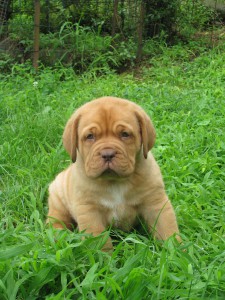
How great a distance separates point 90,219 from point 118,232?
1.19ft

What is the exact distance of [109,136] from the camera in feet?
10.9

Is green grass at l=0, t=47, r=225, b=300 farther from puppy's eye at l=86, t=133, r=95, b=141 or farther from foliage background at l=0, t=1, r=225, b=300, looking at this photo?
puppy's eye at l=86, t=133, r=95, b=141

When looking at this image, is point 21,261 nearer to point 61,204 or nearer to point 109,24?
point 61,204

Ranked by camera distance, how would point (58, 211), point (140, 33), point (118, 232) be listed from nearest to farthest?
point (118, 232)
point (58, 211)
point (140, 33)

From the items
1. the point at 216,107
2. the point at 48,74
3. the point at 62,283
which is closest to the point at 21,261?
the point at 62,283

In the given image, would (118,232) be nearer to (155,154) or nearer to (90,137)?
(90,137)

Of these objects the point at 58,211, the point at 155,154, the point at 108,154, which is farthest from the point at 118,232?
the point at 155,154

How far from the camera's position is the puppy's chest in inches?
136

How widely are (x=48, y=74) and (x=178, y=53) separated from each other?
3199mm

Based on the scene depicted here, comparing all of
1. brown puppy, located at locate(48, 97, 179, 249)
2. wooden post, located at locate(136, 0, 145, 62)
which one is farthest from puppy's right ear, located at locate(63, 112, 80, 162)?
wooden post, located at locate(136, 0, 145, 62)

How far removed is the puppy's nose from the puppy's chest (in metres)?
0.33

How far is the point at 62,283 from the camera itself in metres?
2.79

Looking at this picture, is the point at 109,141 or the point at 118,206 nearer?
the point at 109,141

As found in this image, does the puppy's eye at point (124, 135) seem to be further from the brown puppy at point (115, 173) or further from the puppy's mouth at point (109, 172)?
the puppy's mouth at point (109, 172)
